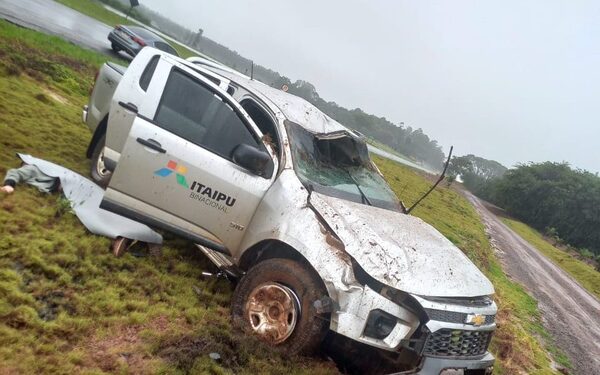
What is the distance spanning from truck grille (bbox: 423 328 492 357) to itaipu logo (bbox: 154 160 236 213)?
2.02 m

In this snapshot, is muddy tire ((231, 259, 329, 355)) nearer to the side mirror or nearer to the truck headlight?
the truck headlight

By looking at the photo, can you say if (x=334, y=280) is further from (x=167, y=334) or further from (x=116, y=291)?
(x=116, y=291)

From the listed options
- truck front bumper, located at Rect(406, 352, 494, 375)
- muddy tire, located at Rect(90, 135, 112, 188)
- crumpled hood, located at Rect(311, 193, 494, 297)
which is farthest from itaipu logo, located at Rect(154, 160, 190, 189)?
truck front bumper, located at Rect(406, 352, 494, 375)

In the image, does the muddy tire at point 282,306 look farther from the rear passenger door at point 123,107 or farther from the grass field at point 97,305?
the rear passenger door at point 123,107

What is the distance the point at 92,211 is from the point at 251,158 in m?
1.90

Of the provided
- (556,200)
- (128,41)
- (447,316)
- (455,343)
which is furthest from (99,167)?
(556,200)

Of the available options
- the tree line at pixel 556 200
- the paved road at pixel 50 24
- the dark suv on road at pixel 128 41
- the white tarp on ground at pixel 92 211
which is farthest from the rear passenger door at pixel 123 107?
the tree line at pixel 556 200

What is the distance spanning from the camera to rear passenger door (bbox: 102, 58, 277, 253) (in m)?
3.81

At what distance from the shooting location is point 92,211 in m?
4.31

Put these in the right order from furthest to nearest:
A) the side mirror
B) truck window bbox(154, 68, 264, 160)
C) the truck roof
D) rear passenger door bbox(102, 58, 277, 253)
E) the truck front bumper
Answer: the truck roof
truck window bbox(154, 68, 264, 160)
rear passenger door bbox(102, 58, 277, 253)
the side mirror
the truck front bumper

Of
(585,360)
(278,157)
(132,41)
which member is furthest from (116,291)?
(132,41)

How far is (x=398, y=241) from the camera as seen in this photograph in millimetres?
3424

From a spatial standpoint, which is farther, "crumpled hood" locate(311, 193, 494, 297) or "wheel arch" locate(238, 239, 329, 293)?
"wheel arch" locate(238, 239, 329, 293)

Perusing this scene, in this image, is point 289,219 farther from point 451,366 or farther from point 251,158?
point 451,366
